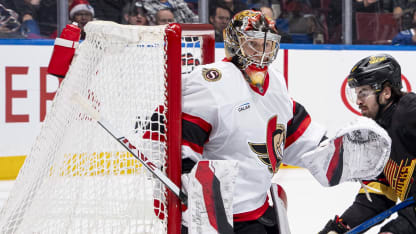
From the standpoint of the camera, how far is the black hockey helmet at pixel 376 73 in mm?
1905

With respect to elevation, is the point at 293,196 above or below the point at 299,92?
below

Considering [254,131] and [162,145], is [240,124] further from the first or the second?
[162,145]

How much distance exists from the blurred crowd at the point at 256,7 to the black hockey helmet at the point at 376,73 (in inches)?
91.2

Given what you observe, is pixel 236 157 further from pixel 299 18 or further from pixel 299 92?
pixel 299 18

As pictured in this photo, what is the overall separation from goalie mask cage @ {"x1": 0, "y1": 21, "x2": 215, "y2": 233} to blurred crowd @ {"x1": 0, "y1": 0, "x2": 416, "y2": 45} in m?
2.49

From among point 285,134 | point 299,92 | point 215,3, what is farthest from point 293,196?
point 285,134

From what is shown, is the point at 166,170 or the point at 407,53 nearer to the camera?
the point at 166,170

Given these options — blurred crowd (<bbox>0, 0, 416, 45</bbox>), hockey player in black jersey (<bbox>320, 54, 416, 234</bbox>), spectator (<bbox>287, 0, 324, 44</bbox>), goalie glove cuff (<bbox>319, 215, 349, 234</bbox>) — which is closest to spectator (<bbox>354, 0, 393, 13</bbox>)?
blurred crowd (<bbox>0, 0, 416, 45</bbox>)

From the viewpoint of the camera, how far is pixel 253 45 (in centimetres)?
157

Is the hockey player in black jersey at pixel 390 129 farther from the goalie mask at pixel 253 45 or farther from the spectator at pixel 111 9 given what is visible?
the spectator at pixel 111 9

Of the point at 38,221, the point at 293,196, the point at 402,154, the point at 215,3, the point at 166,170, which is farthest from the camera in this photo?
the point at 215,3

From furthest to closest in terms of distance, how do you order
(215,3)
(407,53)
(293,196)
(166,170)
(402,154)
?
(407,53), (215,3), (293,196), (402,154), (166,170)

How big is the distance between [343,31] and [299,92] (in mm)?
628

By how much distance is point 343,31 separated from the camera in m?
4.66
